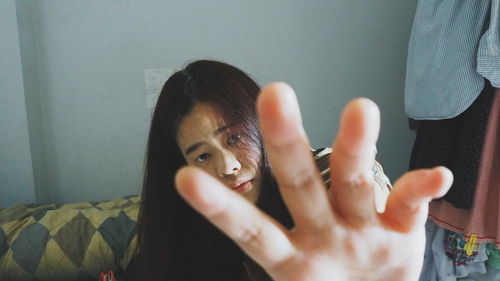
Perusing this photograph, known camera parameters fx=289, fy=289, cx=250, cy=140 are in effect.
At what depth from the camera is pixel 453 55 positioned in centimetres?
76

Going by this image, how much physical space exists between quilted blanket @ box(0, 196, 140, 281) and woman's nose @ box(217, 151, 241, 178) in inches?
24.3

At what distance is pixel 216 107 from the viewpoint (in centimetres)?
64

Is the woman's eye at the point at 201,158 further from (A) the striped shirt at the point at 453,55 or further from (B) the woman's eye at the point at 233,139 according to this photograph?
(A) the striped shirt at the point at 453,55

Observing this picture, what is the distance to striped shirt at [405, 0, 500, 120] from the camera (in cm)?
70

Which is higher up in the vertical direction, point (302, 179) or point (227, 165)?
point (302, 179)

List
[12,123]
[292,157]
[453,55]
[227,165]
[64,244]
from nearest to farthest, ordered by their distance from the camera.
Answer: [292,157] → [227,165] → [453,55] → [64,244] → [12,123]

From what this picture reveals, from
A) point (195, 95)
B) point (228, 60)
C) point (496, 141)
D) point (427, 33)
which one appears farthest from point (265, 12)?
point (496, 141)

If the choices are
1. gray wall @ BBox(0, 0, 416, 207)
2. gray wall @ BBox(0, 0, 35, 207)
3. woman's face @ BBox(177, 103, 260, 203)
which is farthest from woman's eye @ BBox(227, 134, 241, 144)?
gray wall @ BBox(0, 0, 35, 207)

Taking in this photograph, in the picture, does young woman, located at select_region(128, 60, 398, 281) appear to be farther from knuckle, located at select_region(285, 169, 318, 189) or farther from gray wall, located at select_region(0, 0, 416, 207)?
gray wall, located at select_region(0, 0, 416, 207)

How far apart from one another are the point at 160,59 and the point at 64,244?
829 millimetres

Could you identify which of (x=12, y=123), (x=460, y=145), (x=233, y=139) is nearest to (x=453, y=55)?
(x=460, y=145)

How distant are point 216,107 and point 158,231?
0.39 meters

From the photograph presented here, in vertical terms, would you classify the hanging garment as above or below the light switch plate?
below

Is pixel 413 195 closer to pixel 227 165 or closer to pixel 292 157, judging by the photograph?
pixel 292 157
